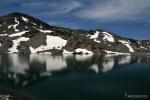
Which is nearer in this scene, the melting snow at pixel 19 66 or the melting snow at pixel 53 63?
the melting snow at pixel 19 66

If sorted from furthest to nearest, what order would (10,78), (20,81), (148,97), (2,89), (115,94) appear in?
(10,78)
(20,81)
(2,89)
(115,94)
(148,97)

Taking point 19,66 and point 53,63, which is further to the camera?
point 53,63

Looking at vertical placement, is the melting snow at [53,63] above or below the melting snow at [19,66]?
below

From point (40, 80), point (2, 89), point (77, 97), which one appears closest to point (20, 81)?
point (40, 80)

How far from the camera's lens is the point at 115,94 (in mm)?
47875

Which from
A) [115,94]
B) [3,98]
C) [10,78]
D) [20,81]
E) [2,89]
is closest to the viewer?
[3,98]

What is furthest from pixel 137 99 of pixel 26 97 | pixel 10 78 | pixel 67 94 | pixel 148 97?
pixel 10 78

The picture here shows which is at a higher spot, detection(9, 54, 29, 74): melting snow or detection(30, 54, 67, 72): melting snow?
detection(9, 54, 29, 74): melting snow

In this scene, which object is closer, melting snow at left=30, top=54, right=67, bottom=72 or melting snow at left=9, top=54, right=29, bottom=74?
melting snow at left=9, top=54, right=29, bottom=74

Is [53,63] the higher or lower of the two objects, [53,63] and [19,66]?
the lower

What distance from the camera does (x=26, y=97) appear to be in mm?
46594

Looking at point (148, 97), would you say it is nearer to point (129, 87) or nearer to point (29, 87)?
point (129, 87)

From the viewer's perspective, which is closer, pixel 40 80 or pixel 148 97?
pixel 148 97

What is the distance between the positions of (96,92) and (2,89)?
64.5ft
